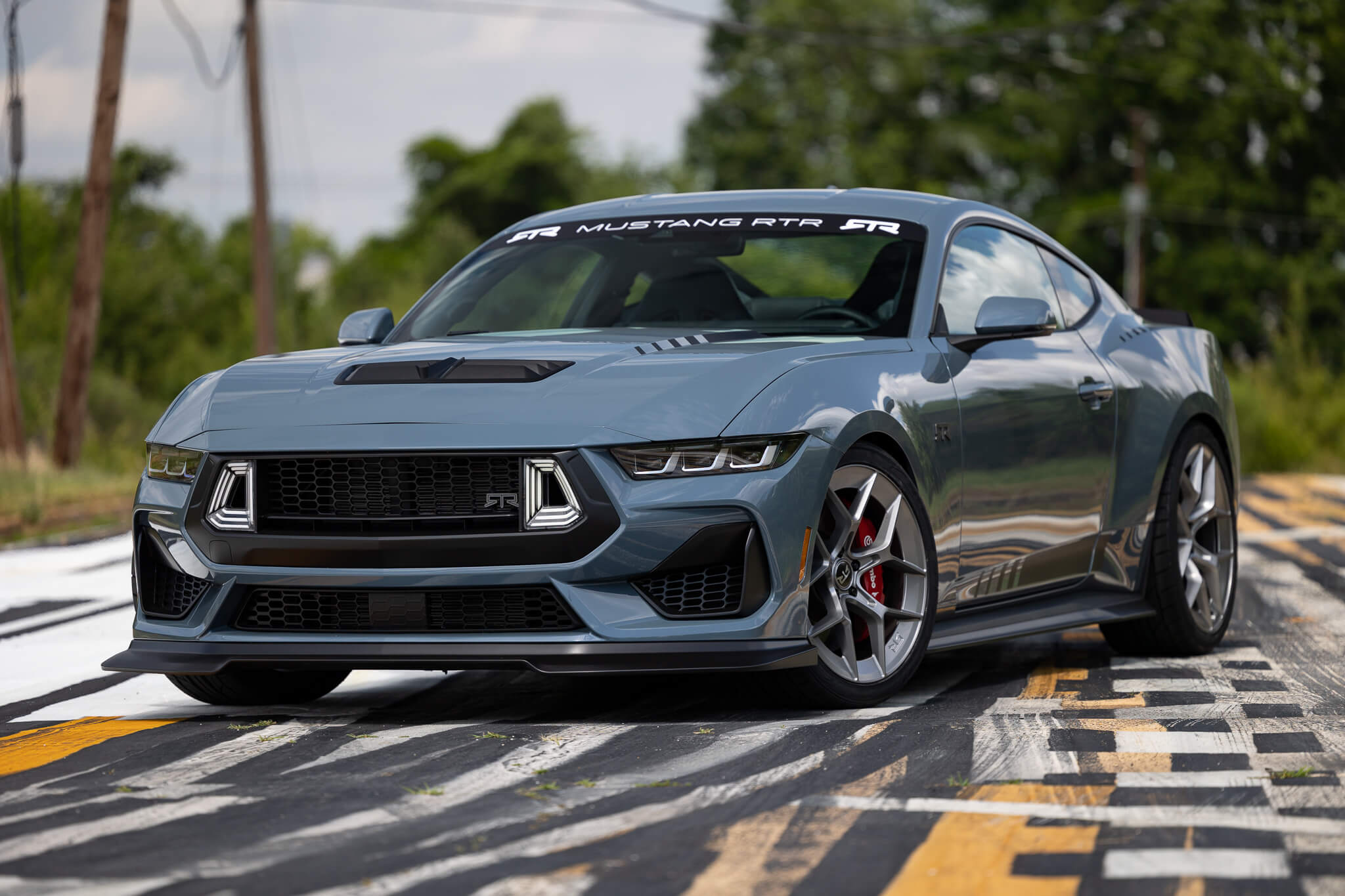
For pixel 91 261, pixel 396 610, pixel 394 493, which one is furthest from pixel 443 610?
pixel 91 261

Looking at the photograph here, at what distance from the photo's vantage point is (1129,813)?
3.66 m

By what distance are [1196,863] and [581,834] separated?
1.11 meters

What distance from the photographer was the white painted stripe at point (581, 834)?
124 inches

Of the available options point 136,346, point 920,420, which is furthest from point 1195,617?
point 136,346

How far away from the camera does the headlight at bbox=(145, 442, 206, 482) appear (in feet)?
16.0

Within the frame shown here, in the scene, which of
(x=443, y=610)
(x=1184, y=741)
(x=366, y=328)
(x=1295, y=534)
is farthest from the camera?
(x=1295, y=534)

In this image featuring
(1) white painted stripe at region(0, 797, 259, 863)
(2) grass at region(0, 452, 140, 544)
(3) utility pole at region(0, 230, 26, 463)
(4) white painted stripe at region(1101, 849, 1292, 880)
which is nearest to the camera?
(4) white painted stripe at region(1101, 849, 1292, 880)

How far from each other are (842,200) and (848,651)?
1911 mm

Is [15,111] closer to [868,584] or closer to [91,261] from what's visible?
[91,261]

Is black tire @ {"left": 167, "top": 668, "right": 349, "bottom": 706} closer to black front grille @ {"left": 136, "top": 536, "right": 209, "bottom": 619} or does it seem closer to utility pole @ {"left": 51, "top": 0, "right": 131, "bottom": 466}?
black front grille @ {"left": 136, "top": 536, "right": 209, "bottom": 619}

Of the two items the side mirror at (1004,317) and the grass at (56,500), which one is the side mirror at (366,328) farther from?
the grass at (56,500)

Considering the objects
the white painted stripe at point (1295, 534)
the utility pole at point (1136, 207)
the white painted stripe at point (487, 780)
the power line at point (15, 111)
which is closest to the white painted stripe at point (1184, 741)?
the white painted stripe at point (487, 780)

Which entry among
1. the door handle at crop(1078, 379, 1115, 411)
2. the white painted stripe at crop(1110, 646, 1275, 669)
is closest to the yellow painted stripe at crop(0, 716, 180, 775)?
the door handle at crop(1078, 379, 1115, 411)

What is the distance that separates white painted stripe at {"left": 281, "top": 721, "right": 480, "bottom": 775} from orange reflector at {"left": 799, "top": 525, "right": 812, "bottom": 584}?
3.13 ft
